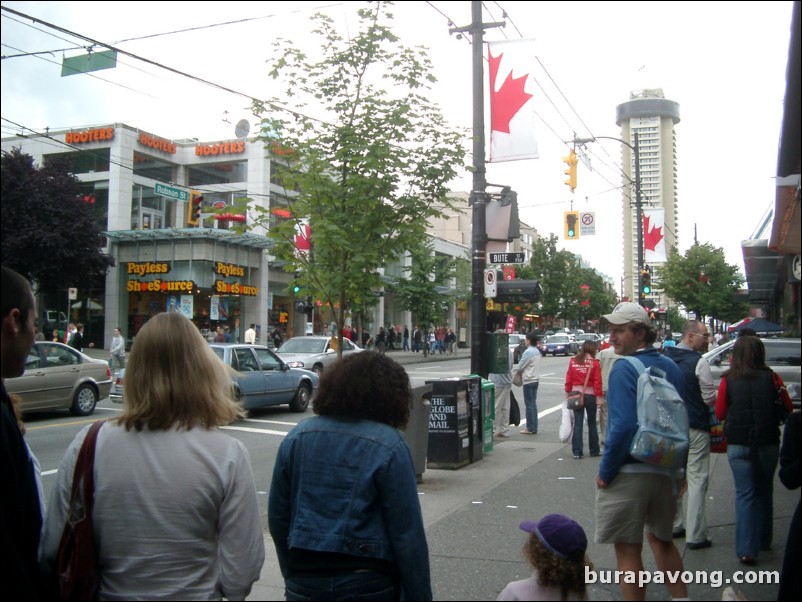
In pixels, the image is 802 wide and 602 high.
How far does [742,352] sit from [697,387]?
0.53m

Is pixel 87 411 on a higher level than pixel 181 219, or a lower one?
lower

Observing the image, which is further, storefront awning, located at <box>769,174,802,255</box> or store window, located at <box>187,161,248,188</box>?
store window, located at <box>187,161,248,188</box>

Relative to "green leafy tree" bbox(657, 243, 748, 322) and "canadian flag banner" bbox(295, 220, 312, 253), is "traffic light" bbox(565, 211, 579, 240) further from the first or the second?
"canadian flag banner" bbox(295, 220, 312, 253)

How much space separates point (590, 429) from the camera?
1062cm

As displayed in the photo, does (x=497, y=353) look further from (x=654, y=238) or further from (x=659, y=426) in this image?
(x=654, y=238)

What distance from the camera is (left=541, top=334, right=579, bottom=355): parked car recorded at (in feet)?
158

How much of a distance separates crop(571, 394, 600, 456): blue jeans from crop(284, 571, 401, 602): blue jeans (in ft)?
27.0

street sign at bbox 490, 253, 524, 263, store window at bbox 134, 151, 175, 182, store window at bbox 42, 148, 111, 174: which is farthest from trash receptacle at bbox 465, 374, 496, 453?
store window at bbox 134, 151, 175, 182

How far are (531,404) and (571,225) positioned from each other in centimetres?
1043

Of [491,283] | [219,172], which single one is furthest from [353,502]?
[219,172]

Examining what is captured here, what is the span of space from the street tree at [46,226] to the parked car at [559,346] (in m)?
41.4

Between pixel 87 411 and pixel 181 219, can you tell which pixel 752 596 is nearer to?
pixel 87 411

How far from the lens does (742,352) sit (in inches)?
227

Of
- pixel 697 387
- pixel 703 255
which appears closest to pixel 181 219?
pixel 703 255
